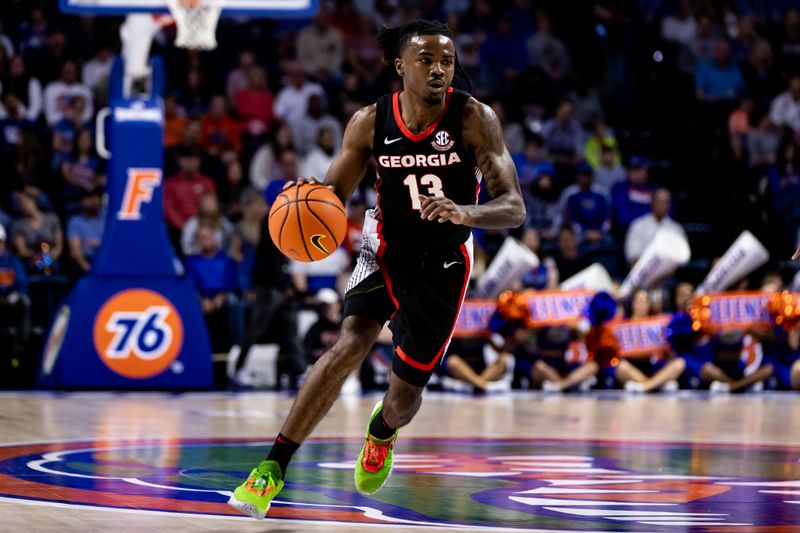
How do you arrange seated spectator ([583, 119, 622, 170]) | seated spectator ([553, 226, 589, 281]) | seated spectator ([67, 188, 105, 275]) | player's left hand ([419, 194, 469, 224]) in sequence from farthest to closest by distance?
seated spectator ([583, 119, 622, 170]) < seated spectator ([553, 226, 589, 281]) < seated spectator ([67, 188, 105, 275]) < player's left hand ([419, 194, 469, 224])

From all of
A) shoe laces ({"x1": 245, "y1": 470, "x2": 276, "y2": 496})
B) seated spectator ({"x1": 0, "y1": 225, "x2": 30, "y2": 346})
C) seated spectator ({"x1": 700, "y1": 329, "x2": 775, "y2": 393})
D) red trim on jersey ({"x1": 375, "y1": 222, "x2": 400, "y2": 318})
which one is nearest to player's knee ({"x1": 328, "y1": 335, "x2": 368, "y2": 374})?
red trim on jersey ({"x1": 375, "y1": 222, "x2": 400, "y2": 318})

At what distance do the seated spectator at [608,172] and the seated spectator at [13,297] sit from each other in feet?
22.7

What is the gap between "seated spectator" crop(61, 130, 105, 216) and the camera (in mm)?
14352

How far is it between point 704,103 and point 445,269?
12762 mm

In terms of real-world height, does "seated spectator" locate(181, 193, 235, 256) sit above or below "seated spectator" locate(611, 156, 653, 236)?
below

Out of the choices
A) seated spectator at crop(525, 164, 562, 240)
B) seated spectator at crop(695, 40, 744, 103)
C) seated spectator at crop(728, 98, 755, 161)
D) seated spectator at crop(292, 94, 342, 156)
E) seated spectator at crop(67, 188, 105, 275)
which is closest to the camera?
seated spectator at crop(67, 188, 105, 275)

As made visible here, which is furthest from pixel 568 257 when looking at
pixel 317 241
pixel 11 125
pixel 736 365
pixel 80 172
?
pixel 317 241

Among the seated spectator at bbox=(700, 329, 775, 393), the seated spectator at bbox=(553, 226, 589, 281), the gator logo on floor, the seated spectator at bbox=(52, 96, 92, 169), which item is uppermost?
the seated spectator at bbox=(52, 96, 92, 169)

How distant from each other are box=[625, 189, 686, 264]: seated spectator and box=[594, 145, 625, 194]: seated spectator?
120cm

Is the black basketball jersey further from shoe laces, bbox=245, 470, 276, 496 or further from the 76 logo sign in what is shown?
the 76 logo sign

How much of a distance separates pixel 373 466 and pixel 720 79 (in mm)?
13286

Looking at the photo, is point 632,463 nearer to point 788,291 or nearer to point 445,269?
point 445,269

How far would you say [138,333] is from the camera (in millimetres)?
12102

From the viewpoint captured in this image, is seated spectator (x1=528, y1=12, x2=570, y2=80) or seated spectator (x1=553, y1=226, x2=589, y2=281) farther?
seated spectator (x1=528, y1=12, x2=570, y2=80)
